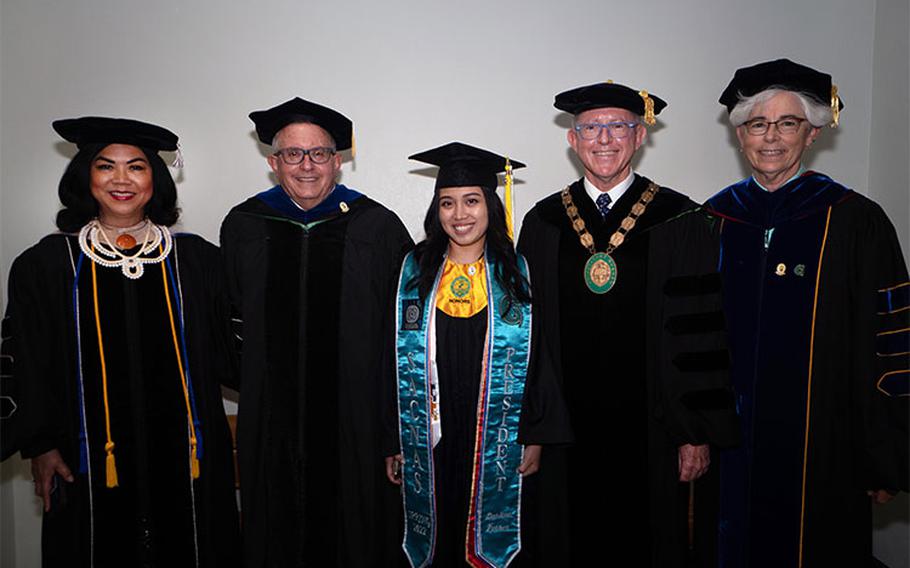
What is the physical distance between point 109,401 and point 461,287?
58.8 inches

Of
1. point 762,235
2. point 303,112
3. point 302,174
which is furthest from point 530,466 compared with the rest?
point 303,112

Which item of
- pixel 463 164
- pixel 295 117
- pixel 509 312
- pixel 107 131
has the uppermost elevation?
pixel 295 117

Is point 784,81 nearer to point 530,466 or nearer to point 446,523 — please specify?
point 530,466

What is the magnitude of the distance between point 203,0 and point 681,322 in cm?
327

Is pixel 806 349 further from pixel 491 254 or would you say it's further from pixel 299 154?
pixel 299 154

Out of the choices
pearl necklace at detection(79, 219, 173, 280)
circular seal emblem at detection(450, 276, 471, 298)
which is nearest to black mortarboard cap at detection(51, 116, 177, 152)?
pearl necklace at detection(79, 219, 173, 280)

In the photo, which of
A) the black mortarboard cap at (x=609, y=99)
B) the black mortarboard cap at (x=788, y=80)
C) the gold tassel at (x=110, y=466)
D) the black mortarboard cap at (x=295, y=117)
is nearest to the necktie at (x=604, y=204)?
the black mortarboard cap at (x=609, y=99)

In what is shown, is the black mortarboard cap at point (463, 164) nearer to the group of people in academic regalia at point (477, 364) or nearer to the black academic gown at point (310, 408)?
the group of people in academic regalia at point (477, 364)

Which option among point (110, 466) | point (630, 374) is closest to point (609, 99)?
point (630, 374)

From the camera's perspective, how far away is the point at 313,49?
11.2 feet

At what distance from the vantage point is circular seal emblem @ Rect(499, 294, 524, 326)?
2225mm

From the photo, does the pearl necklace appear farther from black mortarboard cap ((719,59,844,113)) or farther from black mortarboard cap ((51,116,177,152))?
black mortarboard cap ((719,59,844,113))

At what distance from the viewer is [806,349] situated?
224 centimetres

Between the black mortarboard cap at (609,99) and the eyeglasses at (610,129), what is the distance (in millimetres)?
66
